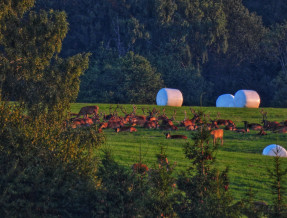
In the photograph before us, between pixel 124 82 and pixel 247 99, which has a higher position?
pixel 124 82

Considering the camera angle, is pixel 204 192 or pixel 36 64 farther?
pixel 36 64

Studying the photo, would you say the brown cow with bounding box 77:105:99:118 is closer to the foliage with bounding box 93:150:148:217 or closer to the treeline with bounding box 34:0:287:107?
the treeline with bounding box 34:0:287:107

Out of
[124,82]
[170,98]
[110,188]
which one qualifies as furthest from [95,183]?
[124,82]

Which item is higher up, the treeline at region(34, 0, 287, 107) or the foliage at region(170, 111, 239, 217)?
the treeline at region(34, 0, 287, 107)

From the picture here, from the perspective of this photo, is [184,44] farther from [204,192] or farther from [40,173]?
[204,192]

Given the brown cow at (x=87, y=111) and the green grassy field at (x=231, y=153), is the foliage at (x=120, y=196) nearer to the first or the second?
the green grassy field at (x=231, y=153)

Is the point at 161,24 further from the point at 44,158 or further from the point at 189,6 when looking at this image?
the point at 44,158

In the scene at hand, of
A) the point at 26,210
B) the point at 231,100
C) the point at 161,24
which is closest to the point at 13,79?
the point at 26,210

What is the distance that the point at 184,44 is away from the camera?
6600 centimetres

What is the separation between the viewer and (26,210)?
44.6ft

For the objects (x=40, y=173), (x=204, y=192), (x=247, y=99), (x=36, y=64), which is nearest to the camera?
(x=204, y=192)

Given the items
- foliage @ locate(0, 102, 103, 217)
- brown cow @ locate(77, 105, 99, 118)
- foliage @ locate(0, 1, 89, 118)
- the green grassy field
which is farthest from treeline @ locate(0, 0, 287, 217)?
brown cow @ locate(77, 105, 99, 118)

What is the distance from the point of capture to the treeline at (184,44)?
203 feet

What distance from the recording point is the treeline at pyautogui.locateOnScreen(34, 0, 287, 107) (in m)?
62.0
